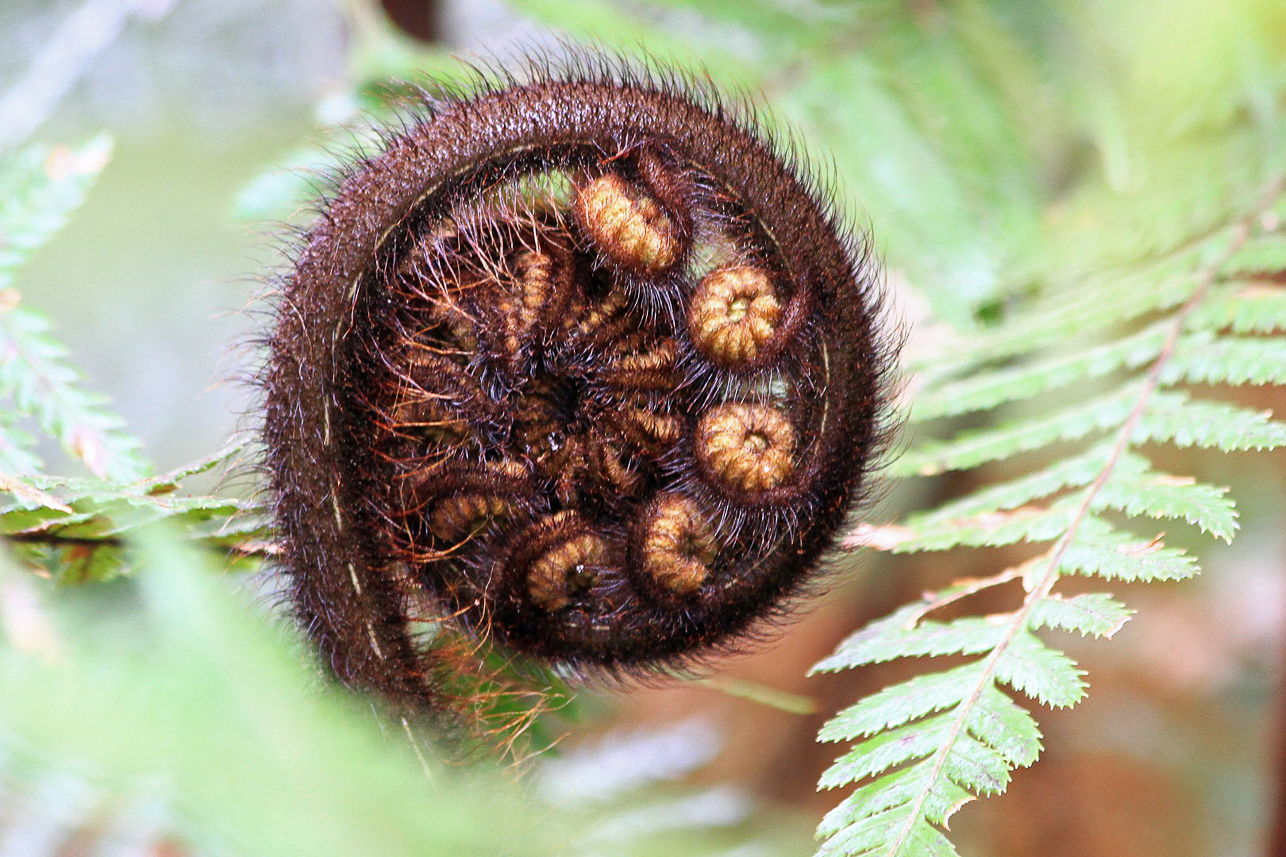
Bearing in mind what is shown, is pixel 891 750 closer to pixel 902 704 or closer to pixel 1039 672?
pixel 902 704

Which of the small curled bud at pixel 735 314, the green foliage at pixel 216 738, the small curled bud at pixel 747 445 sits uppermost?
the small curled bud at pixel 735 314

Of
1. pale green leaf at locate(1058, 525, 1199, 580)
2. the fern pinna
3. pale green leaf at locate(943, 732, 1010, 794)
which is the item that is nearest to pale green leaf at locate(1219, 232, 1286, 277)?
the fern pinna

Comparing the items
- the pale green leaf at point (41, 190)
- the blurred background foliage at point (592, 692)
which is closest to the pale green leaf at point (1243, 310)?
the blurred background foliage at point (592, 692)

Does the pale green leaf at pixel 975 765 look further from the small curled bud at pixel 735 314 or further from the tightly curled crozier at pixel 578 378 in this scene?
the small curled bud at pixel 735 314

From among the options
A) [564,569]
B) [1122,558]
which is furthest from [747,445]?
[1122,558]

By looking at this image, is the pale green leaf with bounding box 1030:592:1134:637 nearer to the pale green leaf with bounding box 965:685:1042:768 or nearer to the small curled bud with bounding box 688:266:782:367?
the pale green leaf with bounding box 965:685:1042:768

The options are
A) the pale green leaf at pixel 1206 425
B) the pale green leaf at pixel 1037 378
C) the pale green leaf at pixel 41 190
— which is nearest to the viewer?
the pale green leaf at pixel 1206 425

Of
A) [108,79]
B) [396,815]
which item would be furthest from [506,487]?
[108,79]
